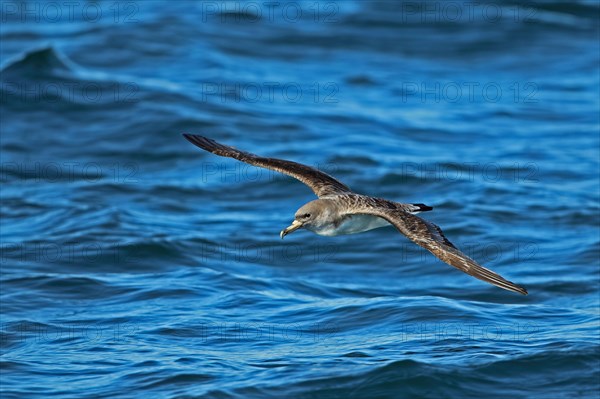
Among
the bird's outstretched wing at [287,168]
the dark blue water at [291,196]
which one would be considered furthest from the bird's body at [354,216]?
the dark blue water at [291,196]

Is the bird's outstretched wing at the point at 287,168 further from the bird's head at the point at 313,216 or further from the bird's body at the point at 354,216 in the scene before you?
the bird's head at the point at 313,216

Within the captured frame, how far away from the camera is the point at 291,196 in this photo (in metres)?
17.6

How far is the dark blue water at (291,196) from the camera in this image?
1136cm

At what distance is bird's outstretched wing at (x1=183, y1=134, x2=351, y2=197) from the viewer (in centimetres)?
1133

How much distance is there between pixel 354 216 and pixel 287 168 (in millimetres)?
1180

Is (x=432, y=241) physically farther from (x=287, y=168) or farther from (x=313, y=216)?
(x=287, y=168)

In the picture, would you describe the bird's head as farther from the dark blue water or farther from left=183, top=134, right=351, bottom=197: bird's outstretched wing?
the dark blue water

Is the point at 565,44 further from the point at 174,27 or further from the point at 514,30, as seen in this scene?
the point at 174,27

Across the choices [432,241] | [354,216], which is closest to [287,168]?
[354,216]

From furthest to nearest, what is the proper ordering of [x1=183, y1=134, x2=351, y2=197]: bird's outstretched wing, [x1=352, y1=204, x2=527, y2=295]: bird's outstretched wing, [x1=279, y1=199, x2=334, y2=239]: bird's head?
[x1=183, y1=134, x2=351, y2=197]: bird's outstretched wing
[x1=279, y1=199, x2=334, y2=239]: bird's head
[x1=352, y1=204, x2=527, y2=295]: bird's outstretched wing

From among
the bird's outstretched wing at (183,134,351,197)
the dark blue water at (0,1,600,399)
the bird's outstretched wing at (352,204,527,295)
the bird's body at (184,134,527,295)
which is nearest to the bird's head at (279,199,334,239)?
the bird's body at (184,134,527,295)

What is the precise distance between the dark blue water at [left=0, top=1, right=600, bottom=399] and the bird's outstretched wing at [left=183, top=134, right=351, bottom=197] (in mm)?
1624

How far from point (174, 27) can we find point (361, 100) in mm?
5392

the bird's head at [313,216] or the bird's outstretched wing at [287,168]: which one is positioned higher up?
the bird's outstretched wing at [287,168]
